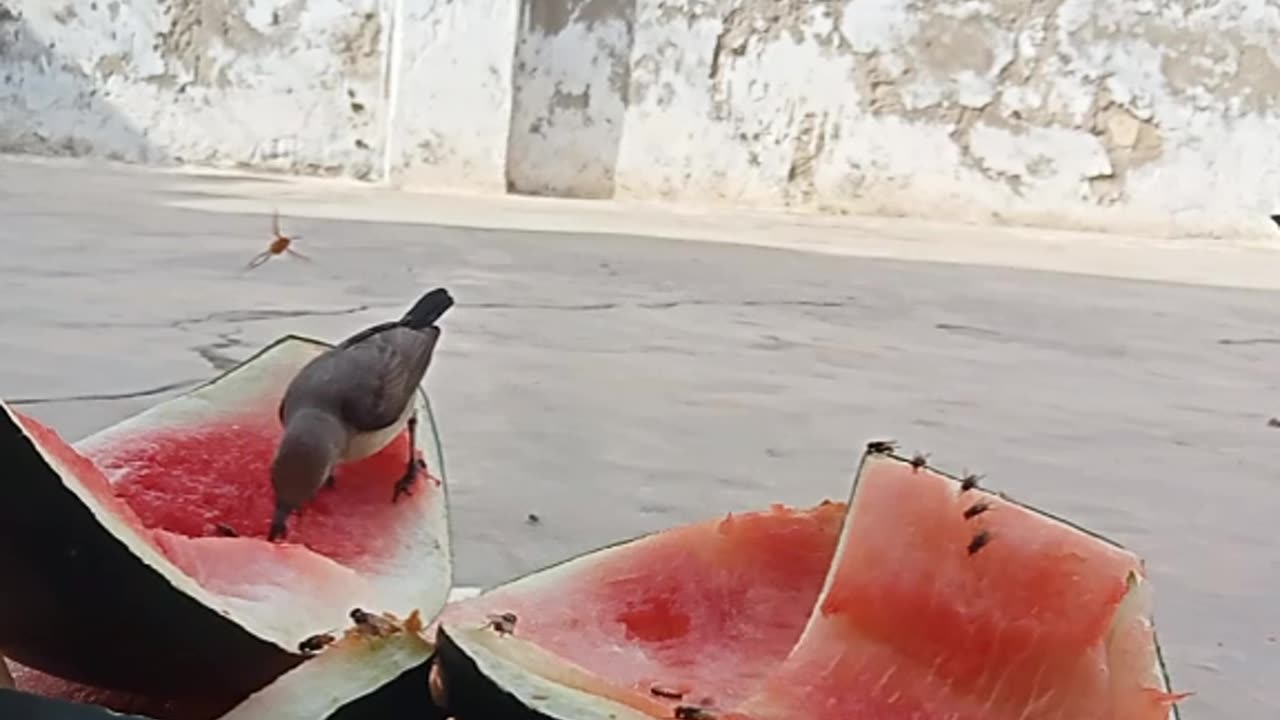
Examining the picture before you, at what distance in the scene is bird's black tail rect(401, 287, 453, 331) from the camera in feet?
3.14

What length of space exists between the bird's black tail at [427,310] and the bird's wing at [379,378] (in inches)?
2.8

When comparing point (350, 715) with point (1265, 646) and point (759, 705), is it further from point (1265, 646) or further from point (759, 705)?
point (1265, 646)

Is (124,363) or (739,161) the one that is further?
(739,161)

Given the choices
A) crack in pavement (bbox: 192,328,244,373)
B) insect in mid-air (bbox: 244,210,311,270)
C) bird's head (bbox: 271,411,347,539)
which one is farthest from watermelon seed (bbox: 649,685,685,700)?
insect in mid-air (bbox: 244,210,311,270)

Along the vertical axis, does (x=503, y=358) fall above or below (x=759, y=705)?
below

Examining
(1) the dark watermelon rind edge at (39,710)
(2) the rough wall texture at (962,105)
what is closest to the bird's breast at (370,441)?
(1) the dark watermelon rind edge at (39,710)

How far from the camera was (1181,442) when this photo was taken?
7.79ft

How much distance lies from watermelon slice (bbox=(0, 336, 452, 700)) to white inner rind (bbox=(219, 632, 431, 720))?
0.16 feet

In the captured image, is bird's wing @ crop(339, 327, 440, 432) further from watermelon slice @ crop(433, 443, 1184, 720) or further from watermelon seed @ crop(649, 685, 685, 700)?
watermelon seed @ crop(649, 685, 685, 700)

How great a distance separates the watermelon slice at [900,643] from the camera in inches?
17.8

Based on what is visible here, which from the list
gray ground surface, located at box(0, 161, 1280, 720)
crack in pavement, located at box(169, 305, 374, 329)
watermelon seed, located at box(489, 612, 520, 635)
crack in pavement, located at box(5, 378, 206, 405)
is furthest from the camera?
crack in pavement, located at box(169, 305, 374, 329)

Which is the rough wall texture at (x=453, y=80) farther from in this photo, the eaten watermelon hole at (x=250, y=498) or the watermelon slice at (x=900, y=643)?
the watermelon slice at (x=900, y=643)

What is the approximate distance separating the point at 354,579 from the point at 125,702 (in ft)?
0.51

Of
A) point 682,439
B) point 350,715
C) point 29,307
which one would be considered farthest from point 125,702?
point 29,307
